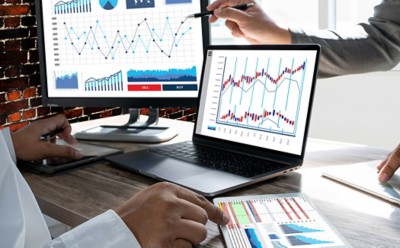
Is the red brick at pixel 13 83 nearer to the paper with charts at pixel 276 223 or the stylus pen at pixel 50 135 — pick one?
the stylus pen at pixel 50 135

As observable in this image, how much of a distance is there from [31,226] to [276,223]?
1.33 feet

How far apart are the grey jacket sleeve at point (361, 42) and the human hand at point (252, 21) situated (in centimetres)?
7

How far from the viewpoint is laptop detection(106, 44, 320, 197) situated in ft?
3.94

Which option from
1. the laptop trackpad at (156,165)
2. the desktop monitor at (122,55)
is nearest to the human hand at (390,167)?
the laptop trackpad at (156,165)

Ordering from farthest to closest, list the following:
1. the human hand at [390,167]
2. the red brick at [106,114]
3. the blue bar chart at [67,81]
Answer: the red brick at [106,114], the blue bar chart at [67,81], the human hand at [390,167]

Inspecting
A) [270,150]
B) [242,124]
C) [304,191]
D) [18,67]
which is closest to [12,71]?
[18,67]

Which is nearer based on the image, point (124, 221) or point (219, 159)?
point (124, 221)

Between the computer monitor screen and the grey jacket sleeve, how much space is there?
32cm

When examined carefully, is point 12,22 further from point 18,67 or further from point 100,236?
point 100,236

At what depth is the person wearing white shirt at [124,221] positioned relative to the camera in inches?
32.7

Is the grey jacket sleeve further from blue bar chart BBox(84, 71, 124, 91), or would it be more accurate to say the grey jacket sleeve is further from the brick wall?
the brick wall

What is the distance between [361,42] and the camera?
1.56 metres

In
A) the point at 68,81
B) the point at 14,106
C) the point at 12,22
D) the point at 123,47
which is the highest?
the point at 12,22

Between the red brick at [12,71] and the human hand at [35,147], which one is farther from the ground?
the red brick at [12,71]
